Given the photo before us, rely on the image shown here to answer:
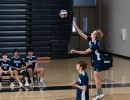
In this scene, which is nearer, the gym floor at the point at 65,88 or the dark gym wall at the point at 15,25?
the gym floor at the point at 65,88

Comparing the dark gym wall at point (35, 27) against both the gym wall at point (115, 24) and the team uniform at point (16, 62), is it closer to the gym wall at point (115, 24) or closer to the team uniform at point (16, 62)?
the gym wall at point (115, 24)

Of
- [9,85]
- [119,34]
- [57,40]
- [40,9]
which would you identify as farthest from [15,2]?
[9,85]

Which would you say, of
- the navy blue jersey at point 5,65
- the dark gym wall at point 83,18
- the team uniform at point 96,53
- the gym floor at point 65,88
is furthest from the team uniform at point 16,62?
the dark gym wall at point 83,18

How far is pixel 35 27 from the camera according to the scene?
21109 millimetres

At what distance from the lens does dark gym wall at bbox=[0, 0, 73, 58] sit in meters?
20.6

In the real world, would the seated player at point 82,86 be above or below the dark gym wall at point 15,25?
below

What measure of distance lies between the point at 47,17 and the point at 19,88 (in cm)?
990

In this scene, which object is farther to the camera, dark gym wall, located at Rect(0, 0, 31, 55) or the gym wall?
the gym wall

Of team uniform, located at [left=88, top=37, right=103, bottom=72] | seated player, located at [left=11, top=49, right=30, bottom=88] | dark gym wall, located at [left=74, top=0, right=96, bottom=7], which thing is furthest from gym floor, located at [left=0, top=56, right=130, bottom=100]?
dark gym wall, located at [left=74, top=0, right=96, bottom=7]

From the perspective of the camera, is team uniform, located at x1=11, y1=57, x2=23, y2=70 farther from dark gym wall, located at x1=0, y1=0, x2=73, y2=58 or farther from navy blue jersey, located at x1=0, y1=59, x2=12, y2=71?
dark gym wall, located at x1=0, y1=0, x2=73, y2=58


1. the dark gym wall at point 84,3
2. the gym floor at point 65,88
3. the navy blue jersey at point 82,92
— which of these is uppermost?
the dark gym wall at point 84,3

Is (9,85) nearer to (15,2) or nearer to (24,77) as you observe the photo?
(24,77)

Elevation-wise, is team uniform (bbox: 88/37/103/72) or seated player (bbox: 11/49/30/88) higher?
team uniform (bbox: 88/37/103/72)

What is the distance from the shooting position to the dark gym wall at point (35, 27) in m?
20.6
